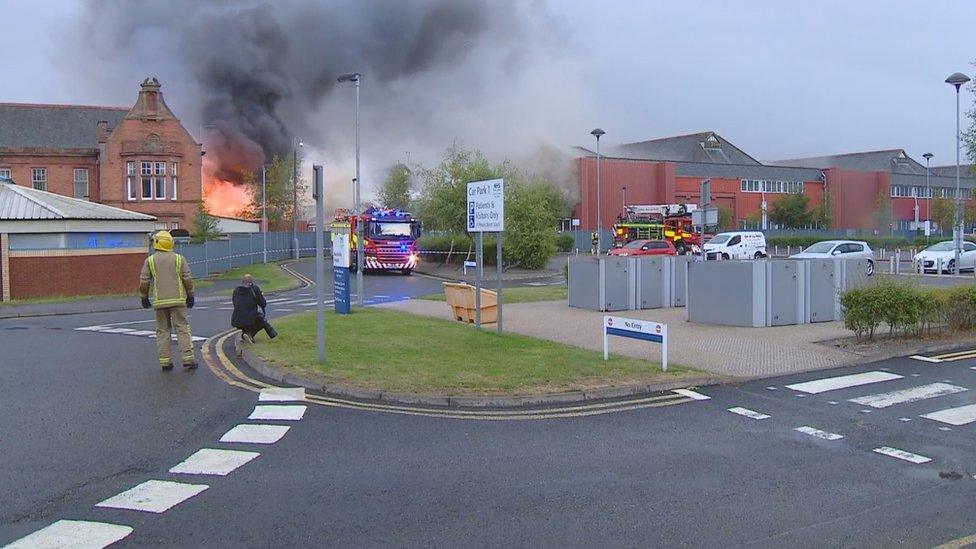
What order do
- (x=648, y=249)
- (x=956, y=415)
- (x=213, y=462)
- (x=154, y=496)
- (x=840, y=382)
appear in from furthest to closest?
(x=648, y=249) → (x=840, y=382) → (x=956, y=415) → (x=213, y=462) → (x=154, y=496)

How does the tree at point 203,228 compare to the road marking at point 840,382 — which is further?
the tree at point 203,228

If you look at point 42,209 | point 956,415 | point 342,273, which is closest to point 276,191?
point 42,209

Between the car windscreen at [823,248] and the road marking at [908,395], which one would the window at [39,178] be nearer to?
the car windscreen at [823,248]

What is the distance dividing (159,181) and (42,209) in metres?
22.4

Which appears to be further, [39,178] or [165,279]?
[39,178]

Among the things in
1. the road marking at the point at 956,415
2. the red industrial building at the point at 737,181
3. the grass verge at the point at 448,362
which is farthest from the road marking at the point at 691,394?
the red industrial building at the point at 737,181

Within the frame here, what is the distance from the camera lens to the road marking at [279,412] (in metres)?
7.55

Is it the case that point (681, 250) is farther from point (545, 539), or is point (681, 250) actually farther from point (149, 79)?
point (545, 539)

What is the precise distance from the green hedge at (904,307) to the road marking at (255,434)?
897cm

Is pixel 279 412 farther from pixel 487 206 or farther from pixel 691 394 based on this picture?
pixel 487 206

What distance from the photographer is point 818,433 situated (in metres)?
7.07

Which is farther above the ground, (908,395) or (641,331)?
(641,331)

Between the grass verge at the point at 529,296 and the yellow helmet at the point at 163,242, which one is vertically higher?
the yellow helmet at the point at 163,242

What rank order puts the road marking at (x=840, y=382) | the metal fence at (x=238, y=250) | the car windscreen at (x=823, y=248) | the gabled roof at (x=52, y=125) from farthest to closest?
the gabled roof at (x=52, y=125) < the metal fence at (x=238, y=250) < the car windscreen at (x=823, y=248) < the road marking at (x=840, y=382)
